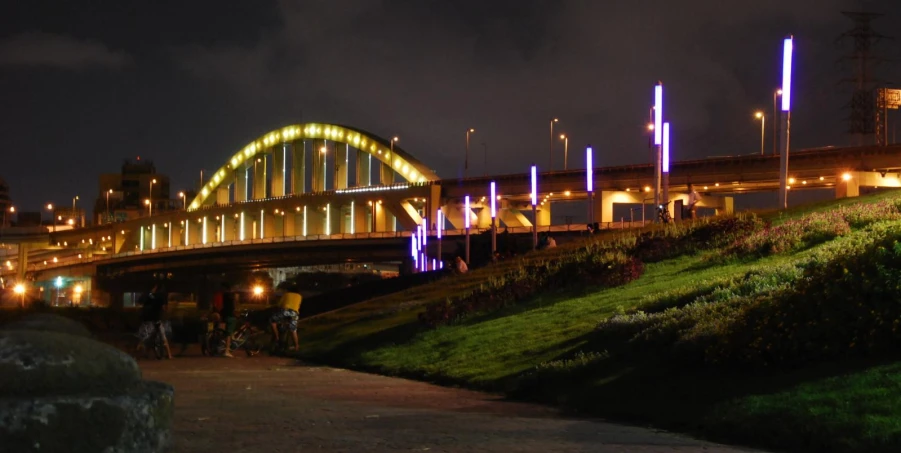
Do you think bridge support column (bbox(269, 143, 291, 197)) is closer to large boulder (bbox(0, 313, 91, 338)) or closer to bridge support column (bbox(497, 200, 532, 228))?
bridge support column (bbox(497, 200, 532, 228))

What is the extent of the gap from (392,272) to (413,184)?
183ft

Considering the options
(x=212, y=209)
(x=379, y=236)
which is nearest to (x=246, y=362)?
(x=379, y=236)

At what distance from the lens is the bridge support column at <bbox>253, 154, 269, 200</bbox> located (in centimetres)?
14738

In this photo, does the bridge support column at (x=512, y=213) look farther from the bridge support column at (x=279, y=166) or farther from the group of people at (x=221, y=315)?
the group of people at (x=221, y=315)

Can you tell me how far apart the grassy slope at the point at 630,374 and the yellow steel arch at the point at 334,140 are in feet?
275

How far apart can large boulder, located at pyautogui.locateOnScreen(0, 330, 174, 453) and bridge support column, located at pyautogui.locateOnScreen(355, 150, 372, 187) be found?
120m

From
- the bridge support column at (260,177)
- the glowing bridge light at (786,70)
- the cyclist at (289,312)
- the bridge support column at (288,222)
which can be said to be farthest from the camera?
the bridge support column at (260,177)

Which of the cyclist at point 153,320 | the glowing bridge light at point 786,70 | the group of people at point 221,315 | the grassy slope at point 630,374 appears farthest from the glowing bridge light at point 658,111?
the cyclist at point 153,320

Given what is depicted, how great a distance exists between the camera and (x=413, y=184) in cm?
10175

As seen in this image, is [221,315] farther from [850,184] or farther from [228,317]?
[850,184]

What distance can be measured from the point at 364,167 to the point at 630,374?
115 meters

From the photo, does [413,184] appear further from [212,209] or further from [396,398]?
[396,398]

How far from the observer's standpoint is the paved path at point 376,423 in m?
10.3

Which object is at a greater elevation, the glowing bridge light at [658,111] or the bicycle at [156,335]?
the glowing bridge light at [658,111]
